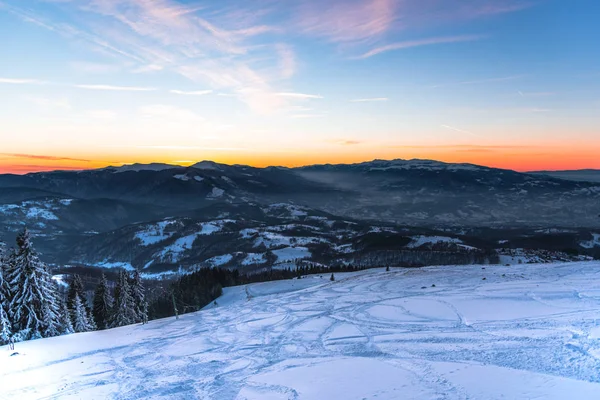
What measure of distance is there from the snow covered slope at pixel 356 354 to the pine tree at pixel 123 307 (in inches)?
757

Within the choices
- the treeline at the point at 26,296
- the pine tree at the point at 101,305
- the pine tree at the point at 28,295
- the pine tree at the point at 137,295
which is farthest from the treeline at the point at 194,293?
the pine tree at the point at 28,295

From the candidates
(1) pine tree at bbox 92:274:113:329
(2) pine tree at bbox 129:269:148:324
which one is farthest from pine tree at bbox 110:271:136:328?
(1) pine tree at bbox 92:274:113:329

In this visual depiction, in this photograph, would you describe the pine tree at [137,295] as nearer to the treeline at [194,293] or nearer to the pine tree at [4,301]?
the treeline at [194,293]

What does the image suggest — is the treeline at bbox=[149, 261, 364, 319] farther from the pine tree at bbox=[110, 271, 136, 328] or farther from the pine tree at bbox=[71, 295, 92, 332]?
the pine tree at bbox=[71, 295, 92, 332]

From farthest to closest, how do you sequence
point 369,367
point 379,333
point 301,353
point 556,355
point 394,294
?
point 394,294
point 379,333
point 301,353
point 369,367
point 556,355

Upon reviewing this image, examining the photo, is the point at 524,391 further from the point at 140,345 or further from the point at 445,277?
the point at 445,277

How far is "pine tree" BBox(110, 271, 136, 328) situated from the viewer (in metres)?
57.1

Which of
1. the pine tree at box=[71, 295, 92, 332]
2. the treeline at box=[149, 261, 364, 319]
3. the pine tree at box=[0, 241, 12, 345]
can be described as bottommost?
the treeline at box=[149, 261, 364, 319]

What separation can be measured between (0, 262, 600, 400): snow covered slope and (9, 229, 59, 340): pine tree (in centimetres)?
766

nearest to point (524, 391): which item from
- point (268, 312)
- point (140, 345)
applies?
point (140, 345)

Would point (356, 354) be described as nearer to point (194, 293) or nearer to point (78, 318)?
point (78, 318)

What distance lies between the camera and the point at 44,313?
40.8 meters

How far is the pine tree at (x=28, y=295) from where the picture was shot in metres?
39.5

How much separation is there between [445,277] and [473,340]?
114ft
